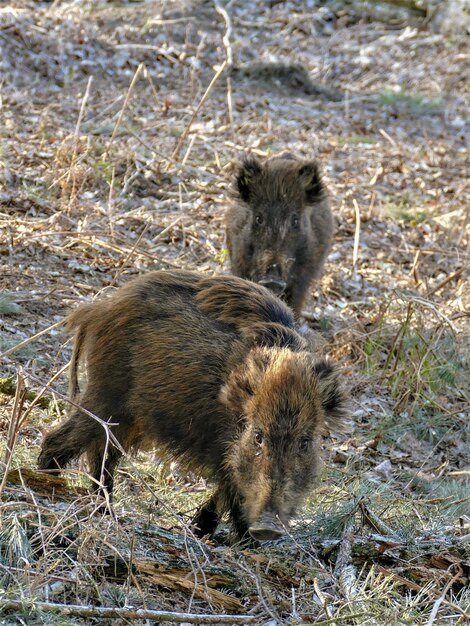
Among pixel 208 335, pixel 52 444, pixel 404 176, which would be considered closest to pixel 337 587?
pixel 208 335

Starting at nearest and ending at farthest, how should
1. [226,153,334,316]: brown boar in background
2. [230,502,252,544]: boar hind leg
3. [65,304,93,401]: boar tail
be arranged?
[230,502,252,544]: boar hind leg, [65,304,93,401]: boar tail, [226,153,334,316]: brown boar in background

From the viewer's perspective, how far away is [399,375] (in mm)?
7605

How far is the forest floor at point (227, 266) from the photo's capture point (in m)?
3.90

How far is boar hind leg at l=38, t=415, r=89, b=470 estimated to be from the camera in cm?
499

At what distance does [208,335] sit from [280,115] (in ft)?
31.7

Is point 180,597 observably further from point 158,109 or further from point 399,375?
point 158,109

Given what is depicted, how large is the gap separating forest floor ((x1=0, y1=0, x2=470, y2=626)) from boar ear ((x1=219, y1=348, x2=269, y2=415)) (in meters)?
0.63

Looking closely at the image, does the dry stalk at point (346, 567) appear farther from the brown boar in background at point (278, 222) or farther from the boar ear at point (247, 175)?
the boar ear at point (247, 175)

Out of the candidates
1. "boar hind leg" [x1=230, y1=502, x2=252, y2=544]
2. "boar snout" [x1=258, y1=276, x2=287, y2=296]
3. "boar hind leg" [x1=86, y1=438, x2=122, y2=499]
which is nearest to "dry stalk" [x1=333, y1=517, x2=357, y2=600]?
"boar hind leg" [x1=230, y1=502, x2=252, y2=544]

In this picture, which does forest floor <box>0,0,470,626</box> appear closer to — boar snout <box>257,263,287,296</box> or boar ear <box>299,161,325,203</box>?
boar snout <box>257,263,287,296</box>

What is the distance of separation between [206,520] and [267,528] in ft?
3.07

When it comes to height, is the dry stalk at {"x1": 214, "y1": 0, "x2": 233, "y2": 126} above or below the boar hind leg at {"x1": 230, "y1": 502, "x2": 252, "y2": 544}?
above

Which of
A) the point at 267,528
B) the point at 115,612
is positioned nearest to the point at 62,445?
the point at 267,528

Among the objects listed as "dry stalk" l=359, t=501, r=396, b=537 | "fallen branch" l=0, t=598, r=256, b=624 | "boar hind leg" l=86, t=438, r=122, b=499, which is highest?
"fallen branch" l=0, t=598, r=256, b=624
